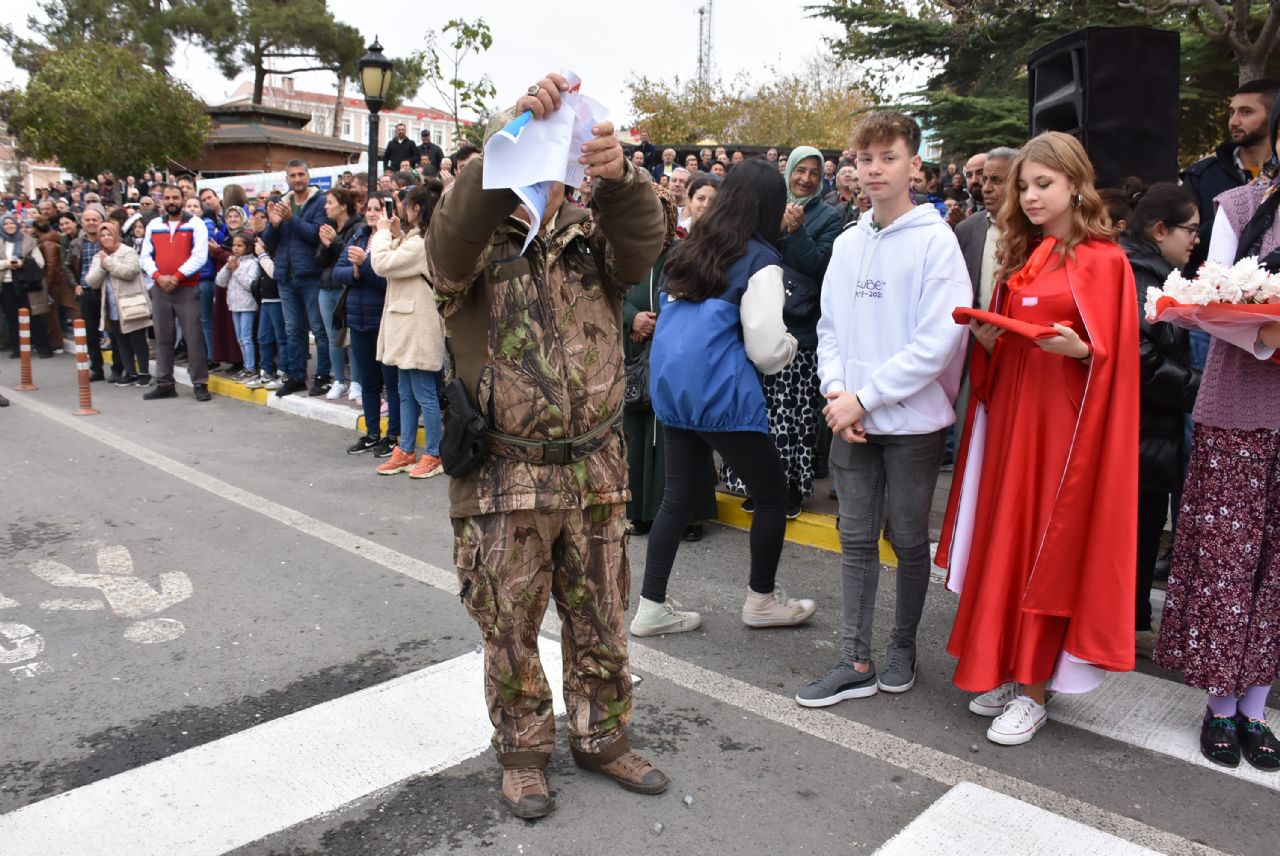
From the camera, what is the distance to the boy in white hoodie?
3652 millimetres

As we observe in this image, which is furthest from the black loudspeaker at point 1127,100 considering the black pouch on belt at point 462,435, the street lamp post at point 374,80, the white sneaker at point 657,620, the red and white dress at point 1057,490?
the street lamp post at point 374,80

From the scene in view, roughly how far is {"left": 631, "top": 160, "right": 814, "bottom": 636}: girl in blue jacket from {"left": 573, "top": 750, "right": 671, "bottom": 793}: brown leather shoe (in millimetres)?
1229

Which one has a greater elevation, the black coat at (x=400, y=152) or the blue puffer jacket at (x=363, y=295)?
the black coat at (x=400, y=152)

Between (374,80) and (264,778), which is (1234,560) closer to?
(264,778)

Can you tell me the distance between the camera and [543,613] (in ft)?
10.4

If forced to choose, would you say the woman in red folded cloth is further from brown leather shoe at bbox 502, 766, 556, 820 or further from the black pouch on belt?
the black pouch on belt

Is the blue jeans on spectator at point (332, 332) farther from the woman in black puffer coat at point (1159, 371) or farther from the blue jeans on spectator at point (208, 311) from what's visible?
the woman in black puffer coat at point (1159, 371)

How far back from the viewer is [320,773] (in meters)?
3.34

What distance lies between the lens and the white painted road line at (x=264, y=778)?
3.00 m

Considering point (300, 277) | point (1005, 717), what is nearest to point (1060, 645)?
point (1005, 717)

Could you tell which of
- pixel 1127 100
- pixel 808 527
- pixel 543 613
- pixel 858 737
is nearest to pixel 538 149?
pixel 543 613

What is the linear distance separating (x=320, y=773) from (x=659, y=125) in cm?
3723

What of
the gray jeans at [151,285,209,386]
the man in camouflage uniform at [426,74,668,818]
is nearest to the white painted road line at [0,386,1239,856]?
the man in camouflage uniform at [426,74,668,818]

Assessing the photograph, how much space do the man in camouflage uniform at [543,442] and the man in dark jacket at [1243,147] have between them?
374 centimetres
